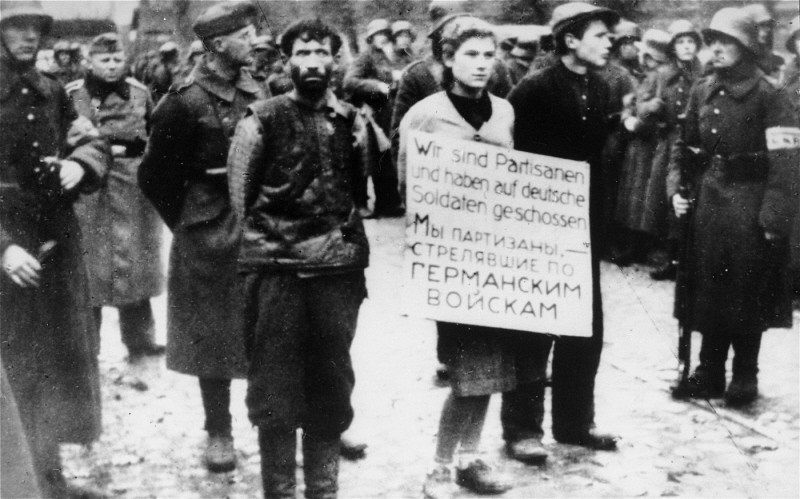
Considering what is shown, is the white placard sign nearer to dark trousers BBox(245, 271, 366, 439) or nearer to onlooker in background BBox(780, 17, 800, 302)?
dark trousers BBox(245, 271, 366, 439)

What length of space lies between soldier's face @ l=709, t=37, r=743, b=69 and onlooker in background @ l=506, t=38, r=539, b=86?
102 centimetres

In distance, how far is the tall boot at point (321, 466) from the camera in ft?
13.5

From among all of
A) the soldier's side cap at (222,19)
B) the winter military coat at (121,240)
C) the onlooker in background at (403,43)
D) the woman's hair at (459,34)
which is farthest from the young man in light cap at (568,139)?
the winter military coat at (121,240)

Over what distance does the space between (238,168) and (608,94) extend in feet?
6.47

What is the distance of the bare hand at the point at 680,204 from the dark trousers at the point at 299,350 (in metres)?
2.39

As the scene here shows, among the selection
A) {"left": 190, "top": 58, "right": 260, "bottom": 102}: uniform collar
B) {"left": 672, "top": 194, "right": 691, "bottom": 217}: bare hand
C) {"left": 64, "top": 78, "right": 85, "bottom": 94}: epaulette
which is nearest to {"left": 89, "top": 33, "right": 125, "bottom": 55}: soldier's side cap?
{"left": 64, "top": 78, "right": 85, "bottom": 94}: epaulette

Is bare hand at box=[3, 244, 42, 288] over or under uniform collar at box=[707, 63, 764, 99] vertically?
under

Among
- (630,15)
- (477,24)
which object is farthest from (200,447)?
(630,15)

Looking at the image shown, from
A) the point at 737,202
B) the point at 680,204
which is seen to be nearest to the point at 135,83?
the point at 680,204

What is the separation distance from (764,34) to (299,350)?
10.7ft

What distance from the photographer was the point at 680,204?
5.62 m

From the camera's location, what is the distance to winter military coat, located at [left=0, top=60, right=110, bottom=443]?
4223mm

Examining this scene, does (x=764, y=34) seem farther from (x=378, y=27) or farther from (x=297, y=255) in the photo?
(x=297, y=255)

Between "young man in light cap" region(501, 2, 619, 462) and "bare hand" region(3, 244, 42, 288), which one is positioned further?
"young man in light cap" region(501, 2, 619, 462)
